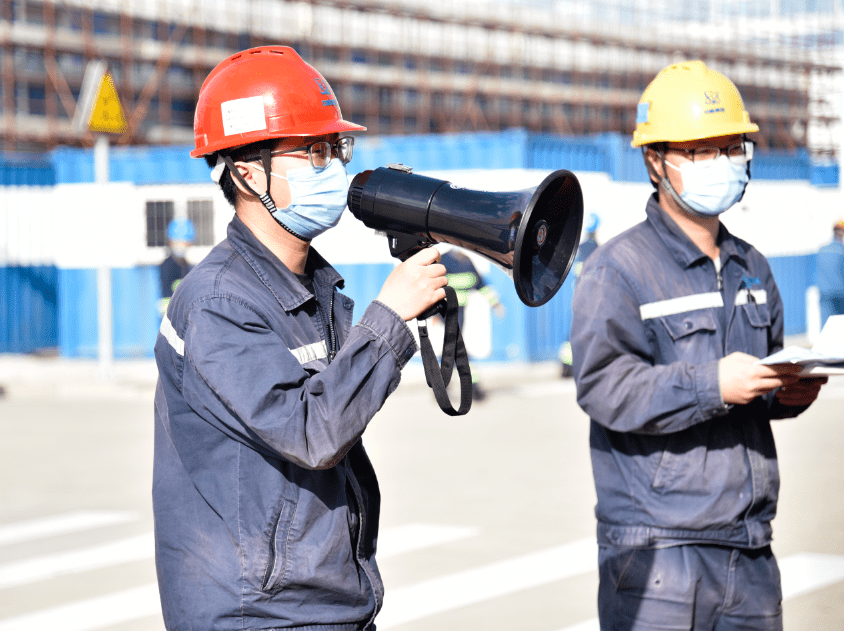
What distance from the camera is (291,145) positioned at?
8.80 feet

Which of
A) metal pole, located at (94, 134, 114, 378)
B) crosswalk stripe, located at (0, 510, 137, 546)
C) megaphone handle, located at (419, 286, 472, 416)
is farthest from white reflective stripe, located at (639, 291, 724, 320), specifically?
metal pole, located at (94, 134, 114, 378)

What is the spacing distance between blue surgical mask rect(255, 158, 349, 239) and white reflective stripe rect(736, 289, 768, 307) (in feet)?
4.00

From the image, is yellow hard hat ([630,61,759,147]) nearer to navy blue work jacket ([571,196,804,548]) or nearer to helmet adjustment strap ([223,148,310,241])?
→ navy blue work jacket ([571,196,804,548])

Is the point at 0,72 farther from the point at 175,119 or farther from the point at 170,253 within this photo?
the point at 170,253

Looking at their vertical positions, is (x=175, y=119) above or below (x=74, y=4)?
below

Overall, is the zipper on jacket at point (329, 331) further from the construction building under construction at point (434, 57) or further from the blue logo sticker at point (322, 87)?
the construction building under construction at point (434, 57)

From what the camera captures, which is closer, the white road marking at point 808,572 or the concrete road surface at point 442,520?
the concrete road surface at point 442,520

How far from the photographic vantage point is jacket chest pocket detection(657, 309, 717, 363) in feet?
10.7

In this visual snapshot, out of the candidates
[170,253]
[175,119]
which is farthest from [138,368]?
[175,119]

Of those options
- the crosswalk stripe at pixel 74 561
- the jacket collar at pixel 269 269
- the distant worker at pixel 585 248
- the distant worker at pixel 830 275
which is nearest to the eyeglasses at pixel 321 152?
the jacket collar at pixel 269 269

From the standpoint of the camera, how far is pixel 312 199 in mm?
2654

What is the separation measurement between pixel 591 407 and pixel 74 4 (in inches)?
1147

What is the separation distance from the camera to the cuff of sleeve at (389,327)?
7.90 ft

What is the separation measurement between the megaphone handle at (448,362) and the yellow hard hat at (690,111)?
118 cm
